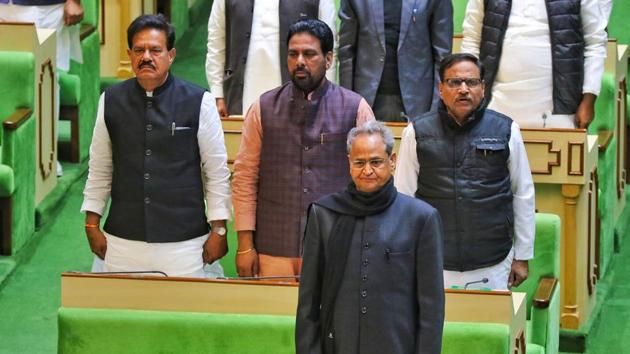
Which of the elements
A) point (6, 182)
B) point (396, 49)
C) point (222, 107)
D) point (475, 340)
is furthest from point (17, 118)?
point (475, 340)

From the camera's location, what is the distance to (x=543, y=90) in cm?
633

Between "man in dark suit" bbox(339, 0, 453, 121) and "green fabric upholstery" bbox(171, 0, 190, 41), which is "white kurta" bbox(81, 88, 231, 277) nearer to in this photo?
"man in dark suit" bbox(339, 0, 453, 121)

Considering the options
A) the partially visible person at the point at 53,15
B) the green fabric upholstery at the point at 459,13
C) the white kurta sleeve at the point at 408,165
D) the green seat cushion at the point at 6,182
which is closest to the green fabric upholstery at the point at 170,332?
the white kurta sleeve at the point at 408,165

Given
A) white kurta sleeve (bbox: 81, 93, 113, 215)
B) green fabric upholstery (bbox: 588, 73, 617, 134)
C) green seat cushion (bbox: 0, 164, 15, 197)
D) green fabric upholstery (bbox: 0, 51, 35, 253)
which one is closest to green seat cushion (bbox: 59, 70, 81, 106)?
green fabric upholstery (bbox: 0, 51, 35, 253)

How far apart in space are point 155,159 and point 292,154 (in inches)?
15.3

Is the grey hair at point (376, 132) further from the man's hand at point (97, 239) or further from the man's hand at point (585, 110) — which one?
the man's hand at point (585, 110)

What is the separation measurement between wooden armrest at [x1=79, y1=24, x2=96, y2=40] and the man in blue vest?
2.99 metres

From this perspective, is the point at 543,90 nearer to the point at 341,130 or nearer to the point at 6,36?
the point at 341,130

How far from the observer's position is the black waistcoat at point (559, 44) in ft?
20.6

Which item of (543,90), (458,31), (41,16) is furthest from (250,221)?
(458,31)

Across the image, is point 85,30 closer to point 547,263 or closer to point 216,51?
point 216,51

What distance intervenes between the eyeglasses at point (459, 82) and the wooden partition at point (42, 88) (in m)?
2.44

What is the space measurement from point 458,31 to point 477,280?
10.6 ft

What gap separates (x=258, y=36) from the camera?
616cm
